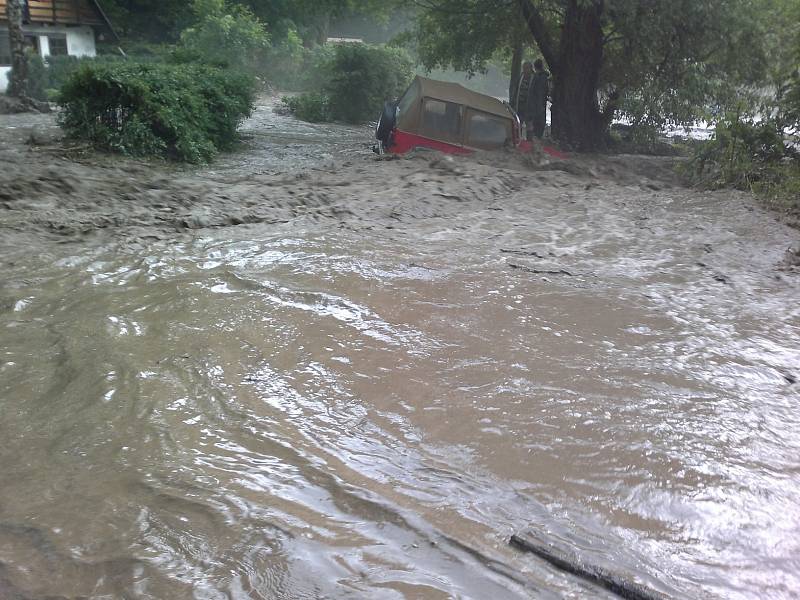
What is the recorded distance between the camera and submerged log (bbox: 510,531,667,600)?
8.73 ft

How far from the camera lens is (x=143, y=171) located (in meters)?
10.5

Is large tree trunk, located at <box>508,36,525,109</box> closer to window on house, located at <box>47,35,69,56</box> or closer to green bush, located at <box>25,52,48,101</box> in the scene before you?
green bush, located at <box>25,52,48,101</box>

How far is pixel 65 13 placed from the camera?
2847 cm

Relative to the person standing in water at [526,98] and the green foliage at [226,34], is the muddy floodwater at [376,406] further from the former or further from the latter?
Result: the green foliage at [226,34]

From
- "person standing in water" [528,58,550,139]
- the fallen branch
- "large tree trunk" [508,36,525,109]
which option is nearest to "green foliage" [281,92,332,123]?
"large tree trunk" [508,36,525,109]

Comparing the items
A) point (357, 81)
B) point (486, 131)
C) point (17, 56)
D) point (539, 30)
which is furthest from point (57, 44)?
point (486, 131)

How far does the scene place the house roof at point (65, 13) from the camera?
2759 centimetres

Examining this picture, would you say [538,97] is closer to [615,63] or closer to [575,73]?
[575,73]

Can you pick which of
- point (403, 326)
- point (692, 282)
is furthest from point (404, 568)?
point (692, 282)

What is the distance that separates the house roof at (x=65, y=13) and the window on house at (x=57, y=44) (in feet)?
2.57

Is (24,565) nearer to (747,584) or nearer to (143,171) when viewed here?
(747,584)

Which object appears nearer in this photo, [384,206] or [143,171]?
[384,206]

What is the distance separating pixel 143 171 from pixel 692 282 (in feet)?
24.7

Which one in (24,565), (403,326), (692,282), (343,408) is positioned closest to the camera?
(24,565)
